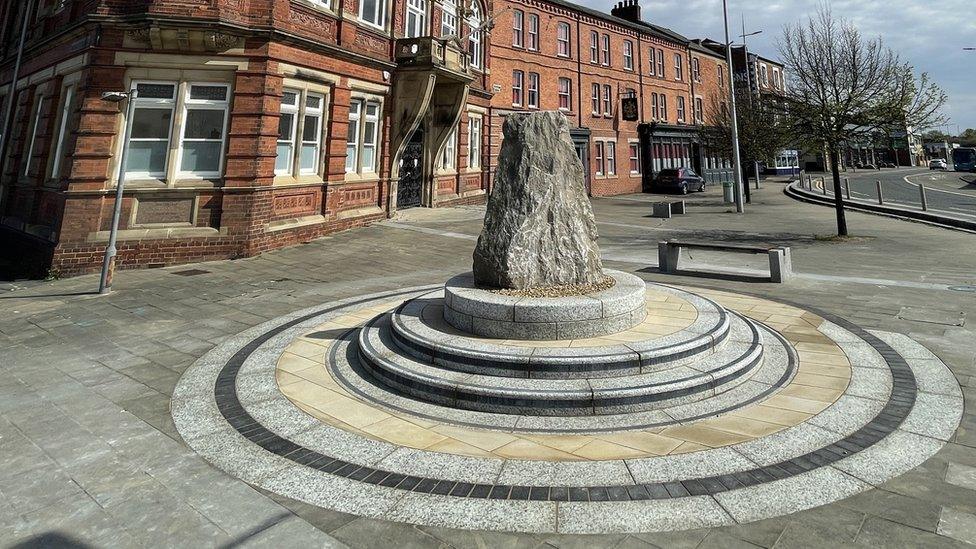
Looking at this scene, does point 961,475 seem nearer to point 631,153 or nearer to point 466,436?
point 466,436

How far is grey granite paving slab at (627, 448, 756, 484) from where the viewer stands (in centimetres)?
312

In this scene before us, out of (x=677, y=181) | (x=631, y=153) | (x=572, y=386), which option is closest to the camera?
(x=572, y=386)

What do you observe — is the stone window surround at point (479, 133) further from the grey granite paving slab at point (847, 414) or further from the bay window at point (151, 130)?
the grey granite paving slab at point (847, 414)

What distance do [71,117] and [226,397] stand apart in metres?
13.3

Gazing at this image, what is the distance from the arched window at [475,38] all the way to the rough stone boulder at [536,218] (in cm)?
1875

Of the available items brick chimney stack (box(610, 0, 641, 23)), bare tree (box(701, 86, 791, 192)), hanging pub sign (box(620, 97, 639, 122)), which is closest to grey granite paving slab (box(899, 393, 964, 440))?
bare tree (box(701, 86, 791, 192))

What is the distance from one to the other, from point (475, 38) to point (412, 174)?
28.9 ft

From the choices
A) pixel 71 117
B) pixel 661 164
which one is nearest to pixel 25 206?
pixel 71 117

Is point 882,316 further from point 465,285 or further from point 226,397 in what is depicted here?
point 226,397

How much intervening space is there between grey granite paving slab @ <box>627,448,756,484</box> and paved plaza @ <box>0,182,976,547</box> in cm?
2

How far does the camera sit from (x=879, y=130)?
48.4ft

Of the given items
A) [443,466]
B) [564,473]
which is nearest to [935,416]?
[564,473]

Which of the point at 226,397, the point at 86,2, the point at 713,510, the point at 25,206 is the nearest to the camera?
the point at 713,510

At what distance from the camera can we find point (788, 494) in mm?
2889
